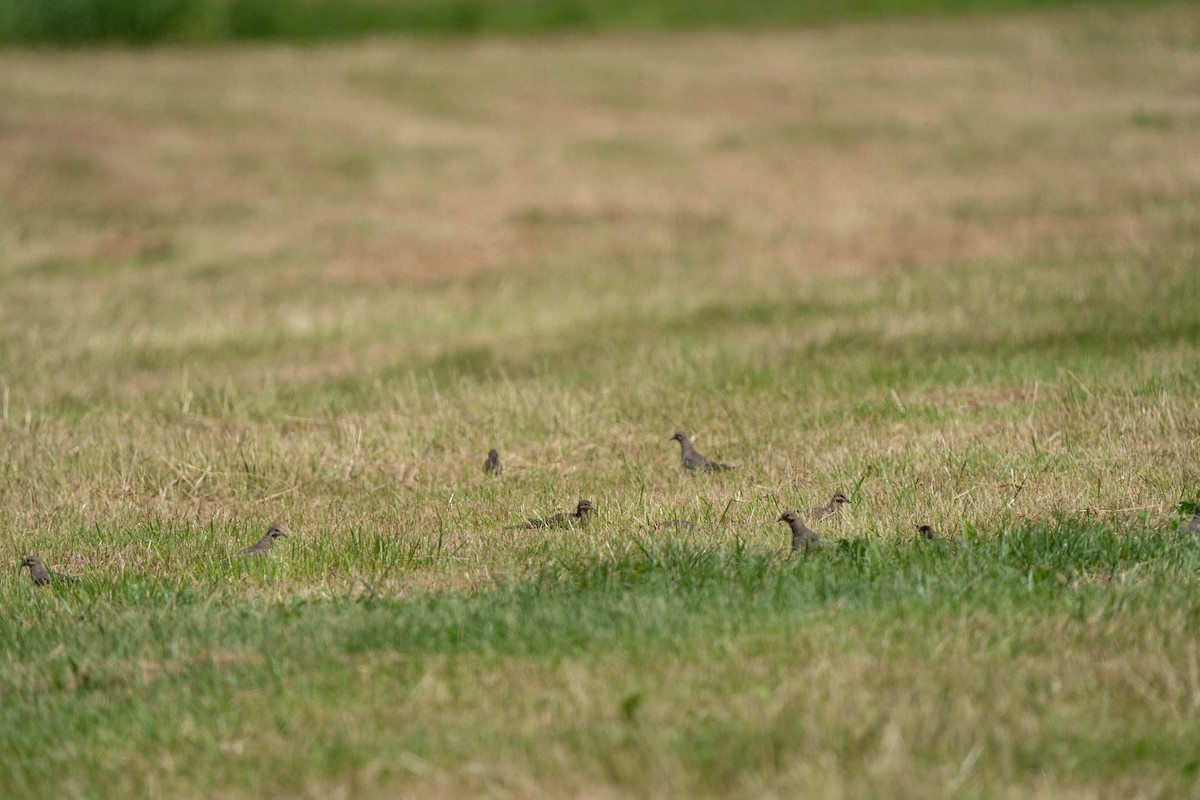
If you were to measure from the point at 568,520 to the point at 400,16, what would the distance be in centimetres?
3010

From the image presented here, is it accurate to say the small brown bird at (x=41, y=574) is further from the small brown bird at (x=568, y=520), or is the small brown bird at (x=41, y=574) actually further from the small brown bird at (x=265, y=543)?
the small brown bird at (x=568, y=520)

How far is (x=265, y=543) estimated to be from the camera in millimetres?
7188

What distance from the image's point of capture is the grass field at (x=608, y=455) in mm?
5000

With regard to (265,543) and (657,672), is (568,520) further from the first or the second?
(657,672)

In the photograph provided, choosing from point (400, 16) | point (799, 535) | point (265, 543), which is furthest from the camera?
point (400, 16)

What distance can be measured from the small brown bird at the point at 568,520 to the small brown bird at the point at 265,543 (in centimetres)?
123

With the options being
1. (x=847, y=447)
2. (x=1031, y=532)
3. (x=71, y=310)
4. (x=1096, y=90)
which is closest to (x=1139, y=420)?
(x=847, y=447)

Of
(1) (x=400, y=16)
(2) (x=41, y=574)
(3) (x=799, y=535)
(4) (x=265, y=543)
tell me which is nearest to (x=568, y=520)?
(3) (x=799, y=535)

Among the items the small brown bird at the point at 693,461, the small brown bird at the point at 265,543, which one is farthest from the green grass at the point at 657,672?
the small brown bird at the point at 693,461

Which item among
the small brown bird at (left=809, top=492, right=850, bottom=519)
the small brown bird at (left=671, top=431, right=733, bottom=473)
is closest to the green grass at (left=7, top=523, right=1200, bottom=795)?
the small brown bird at (left=809, top=492, right=850, bottom=519)

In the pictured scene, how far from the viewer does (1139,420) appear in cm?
878

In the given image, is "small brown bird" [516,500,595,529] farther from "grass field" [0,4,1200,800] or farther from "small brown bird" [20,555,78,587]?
"small brown bird" [20,555,78,587]

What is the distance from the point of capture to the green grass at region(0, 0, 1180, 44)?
33156mm

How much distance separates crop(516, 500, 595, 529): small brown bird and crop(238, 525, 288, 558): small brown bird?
4.02ft
